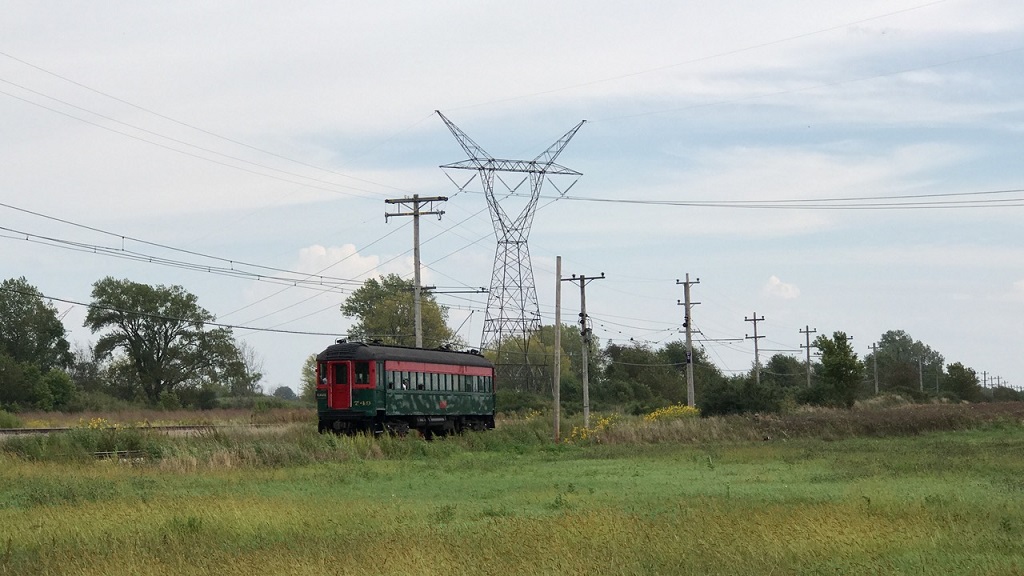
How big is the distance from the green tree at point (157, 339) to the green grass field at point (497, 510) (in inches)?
1903

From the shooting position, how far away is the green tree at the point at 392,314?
103500 mm

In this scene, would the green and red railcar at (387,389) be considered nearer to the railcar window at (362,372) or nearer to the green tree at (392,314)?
the railcar window at (362,372)

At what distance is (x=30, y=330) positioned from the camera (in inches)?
3250

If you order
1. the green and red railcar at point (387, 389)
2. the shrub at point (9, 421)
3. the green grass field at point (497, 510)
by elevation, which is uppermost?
the green and red railcar at point (387, 389)

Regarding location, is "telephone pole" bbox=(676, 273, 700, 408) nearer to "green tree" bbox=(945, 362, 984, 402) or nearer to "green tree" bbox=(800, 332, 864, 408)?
"green tree" bbox=(800, 332, 864, 408)

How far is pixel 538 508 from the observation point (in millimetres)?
20156

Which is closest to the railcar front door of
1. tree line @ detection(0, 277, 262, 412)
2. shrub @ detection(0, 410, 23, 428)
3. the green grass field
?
the green grass field

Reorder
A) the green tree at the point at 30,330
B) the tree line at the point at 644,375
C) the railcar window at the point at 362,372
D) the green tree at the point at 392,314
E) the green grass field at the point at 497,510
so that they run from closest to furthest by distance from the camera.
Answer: the green grass field at the point at 497,510
the railcar window at the point at 362,372
the tree line at the point at 644,375
the green tree at the point at 30,330
the green tree at the point at 392,314

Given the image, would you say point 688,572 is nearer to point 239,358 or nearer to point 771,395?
point 771,395

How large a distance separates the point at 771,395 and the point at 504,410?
17122 millimetres

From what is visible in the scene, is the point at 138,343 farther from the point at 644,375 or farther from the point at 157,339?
the point at 644,375

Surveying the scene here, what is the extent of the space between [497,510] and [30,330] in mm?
72807

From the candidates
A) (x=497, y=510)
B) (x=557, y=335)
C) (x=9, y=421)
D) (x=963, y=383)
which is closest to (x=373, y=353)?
(x=557, y=335)

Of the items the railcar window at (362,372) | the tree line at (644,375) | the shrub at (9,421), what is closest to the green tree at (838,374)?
the tree line at (644,375)
